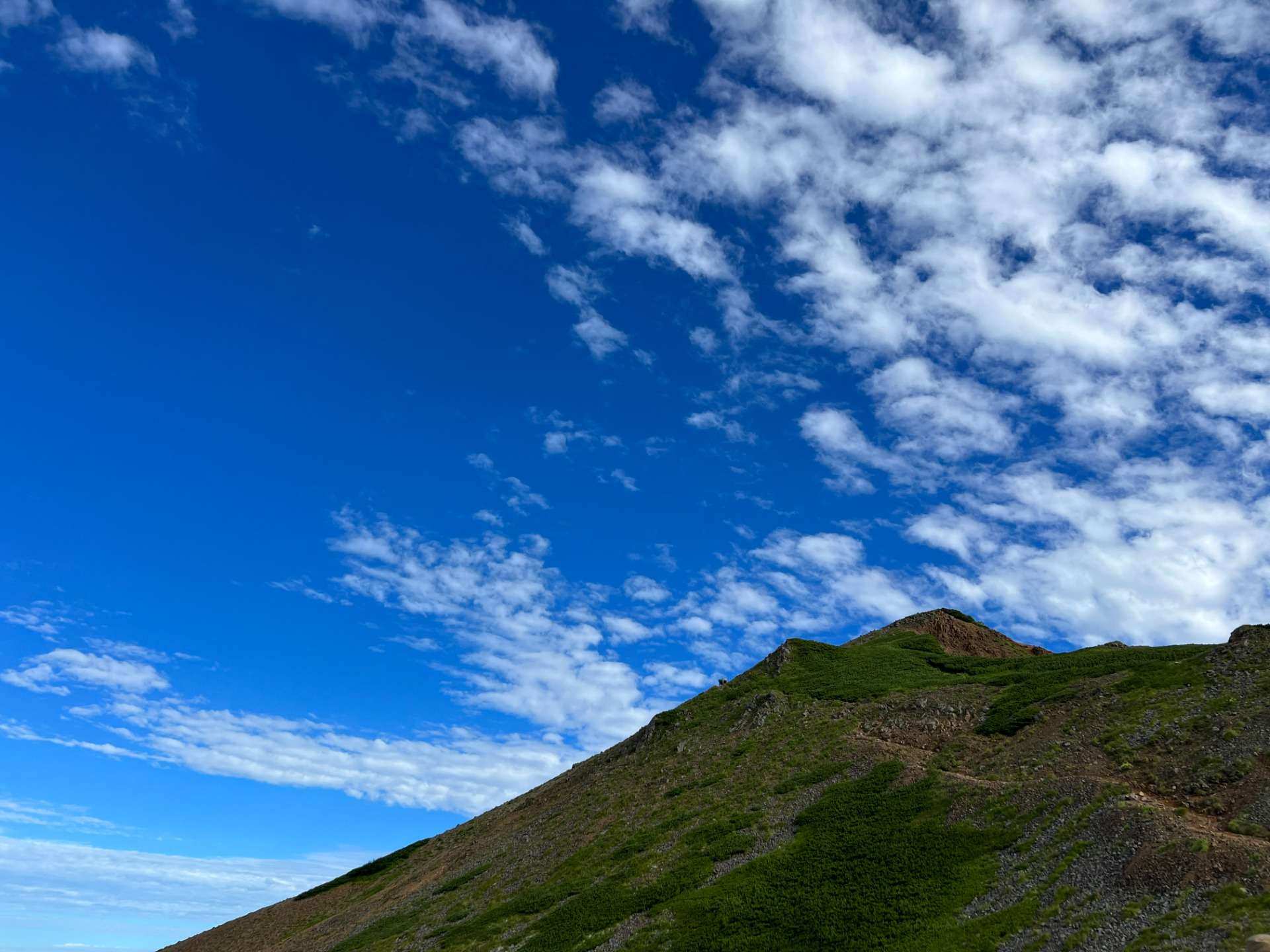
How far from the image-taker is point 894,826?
43.3 m

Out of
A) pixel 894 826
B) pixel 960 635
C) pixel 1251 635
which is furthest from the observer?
pixel 960 635

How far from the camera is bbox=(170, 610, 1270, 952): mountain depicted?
1247 inches

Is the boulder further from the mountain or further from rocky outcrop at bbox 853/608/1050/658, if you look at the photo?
rocky outcrop at bbox 853/608/1050/658

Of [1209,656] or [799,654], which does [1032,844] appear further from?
[799,654]

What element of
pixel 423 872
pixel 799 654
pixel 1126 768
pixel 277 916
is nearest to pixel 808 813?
pixel 1126 768

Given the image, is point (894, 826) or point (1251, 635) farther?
point (1251, 635)

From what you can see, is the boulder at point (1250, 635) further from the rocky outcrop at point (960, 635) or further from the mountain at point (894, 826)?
the rocky outcrop at point (960, 635)

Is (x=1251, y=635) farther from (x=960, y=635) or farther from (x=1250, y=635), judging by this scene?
(x=960, y=635)

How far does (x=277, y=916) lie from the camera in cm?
8319

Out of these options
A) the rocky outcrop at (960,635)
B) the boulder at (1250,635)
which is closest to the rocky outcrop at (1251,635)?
the boulder at (1250,635)

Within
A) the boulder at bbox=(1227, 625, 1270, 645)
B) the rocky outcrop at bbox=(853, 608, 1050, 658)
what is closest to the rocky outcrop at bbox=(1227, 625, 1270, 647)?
the boulder at bbox=(1227, 625, 1270, 645)

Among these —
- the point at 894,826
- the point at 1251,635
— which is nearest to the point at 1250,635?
the point at 1251,635

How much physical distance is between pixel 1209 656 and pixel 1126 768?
53.4ft

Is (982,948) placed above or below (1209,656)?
below
